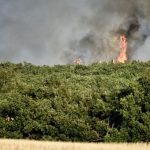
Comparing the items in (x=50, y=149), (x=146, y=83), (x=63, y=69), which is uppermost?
(x=63, y=69)

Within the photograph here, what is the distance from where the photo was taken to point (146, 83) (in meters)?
53.9

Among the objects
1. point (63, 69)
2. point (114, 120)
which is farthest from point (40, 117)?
point (63, 69)

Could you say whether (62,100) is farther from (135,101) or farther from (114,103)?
(135,101)

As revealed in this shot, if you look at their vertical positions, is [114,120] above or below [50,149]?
above

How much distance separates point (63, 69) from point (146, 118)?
7296 cm

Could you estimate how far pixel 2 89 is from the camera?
77.8 m

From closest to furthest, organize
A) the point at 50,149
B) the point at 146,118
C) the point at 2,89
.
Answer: the point at 50,149
the point at 146,118
the point at 2,89

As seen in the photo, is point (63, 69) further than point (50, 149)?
Yes

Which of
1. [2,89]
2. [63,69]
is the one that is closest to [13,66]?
[63,69]

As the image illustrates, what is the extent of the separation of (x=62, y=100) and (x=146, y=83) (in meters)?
11.0

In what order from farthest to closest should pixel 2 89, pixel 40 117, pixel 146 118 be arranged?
pixel 2 89 < pixel 40 117 < pixel 146 118

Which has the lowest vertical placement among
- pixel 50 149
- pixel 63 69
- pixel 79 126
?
pixel 50 149

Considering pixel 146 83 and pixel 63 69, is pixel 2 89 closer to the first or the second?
pixel 146 83

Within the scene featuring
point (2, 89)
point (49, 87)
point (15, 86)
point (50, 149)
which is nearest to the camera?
point (50, 149)
